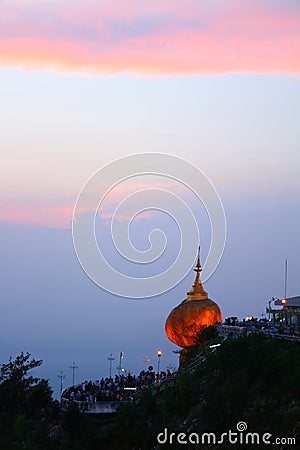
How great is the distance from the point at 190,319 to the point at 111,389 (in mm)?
9475

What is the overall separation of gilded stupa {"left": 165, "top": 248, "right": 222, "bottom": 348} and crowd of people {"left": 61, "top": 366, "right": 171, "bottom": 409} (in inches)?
195

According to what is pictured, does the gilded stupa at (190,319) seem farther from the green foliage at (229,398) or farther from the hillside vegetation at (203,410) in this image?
the green foliage at (229,398)

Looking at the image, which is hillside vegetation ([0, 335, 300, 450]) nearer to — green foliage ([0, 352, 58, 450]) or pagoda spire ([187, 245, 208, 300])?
green foliage ([0, 352, 58, 450])

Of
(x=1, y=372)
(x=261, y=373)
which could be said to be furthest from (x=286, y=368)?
(x=1, y=372)

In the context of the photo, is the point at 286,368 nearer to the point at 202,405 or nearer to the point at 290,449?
the point at 202,405

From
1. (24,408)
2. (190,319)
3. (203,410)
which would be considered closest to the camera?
(203,410)

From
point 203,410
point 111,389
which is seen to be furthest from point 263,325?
point 203,410

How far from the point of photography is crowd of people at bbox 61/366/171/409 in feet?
140

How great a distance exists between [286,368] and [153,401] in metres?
5.97

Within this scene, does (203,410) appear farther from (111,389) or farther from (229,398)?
(111,389)

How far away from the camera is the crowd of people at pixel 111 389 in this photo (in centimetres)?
4266

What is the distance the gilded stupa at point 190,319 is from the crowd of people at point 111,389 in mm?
4957

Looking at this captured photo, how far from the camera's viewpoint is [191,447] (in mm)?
33188

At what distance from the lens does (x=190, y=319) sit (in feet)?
174
